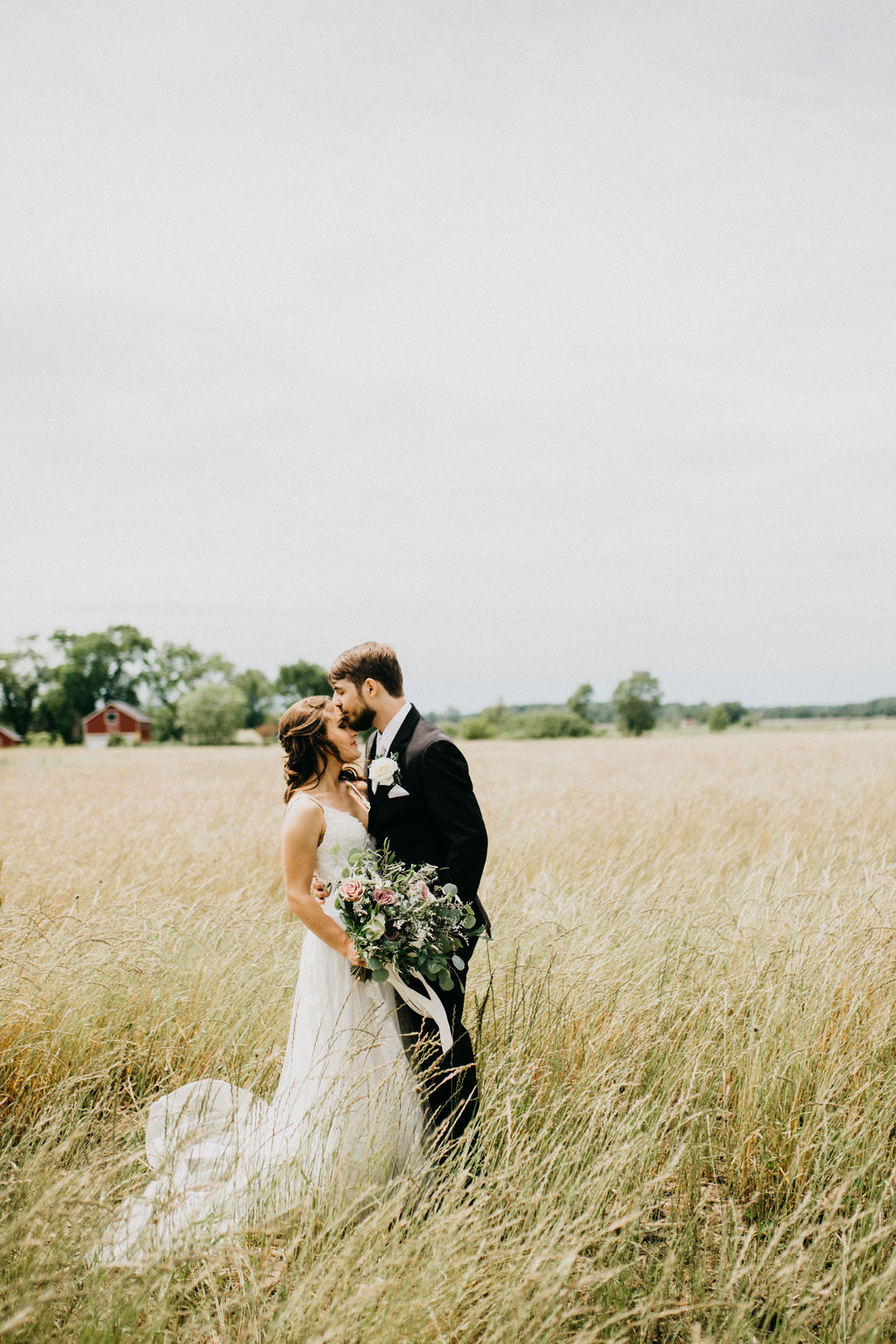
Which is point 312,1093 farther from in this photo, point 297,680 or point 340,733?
point 297,680

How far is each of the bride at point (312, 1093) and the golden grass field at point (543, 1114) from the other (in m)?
0.13

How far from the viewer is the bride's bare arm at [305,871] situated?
293cm

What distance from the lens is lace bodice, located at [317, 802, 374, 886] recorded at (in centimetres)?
309

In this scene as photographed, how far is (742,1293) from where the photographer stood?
2.14m

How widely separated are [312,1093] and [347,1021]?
0.29 m

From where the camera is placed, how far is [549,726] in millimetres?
79750

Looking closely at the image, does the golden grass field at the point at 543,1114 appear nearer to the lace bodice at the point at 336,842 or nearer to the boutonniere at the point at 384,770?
the lace bodice at the point at 336,842

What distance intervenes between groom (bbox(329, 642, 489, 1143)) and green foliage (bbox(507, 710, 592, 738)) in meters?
74.7

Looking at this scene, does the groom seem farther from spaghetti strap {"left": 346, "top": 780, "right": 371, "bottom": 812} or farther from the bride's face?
spaghetti strap {"left": 346, "top": 780, "right": 371, "bottom": 812}

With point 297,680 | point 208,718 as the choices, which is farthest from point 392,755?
point 297,680

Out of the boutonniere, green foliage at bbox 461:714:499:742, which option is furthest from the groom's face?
green foliage at bbox 461:714:499:742

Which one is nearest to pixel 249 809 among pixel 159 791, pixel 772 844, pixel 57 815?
pixel 57 815

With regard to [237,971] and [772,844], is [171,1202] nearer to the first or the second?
[237,971]

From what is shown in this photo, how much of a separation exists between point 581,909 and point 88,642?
8571 centimetres
